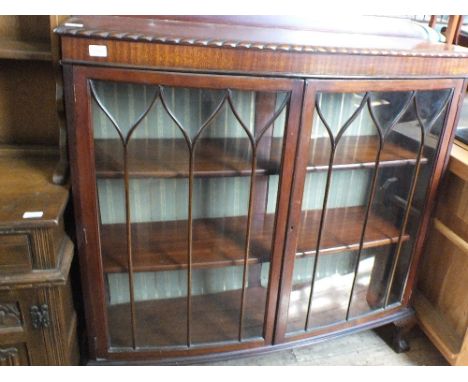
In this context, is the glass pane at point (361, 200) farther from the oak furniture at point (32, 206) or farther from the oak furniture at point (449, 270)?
the oak furniture at point (32, 206)

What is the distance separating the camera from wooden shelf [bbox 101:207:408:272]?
3.16 feet

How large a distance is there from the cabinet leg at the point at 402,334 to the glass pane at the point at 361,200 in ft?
0.34

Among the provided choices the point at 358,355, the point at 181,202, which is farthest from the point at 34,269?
the point at 358,355

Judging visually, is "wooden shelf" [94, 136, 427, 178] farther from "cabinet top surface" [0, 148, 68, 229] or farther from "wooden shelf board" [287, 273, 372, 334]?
"wooden shelf board" [287, 273, 372, 334]

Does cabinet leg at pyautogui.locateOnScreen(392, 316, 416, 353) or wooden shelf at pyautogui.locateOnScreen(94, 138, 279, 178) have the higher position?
wooden shelf at pyautogui.locateOnScreen(94, 138, 279, 178)

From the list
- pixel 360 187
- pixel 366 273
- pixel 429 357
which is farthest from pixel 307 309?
pixel 429 357

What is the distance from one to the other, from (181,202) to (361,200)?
50 cm

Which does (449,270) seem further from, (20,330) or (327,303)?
(20,330)

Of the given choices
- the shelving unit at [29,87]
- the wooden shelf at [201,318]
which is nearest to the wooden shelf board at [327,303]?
the wooden shelf at [201,318]

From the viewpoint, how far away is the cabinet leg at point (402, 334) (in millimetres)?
1290

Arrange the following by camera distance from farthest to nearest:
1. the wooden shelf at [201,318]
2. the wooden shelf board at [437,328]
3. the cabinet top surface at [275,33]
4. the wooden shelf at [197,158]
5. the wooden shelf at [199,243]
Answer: the wooden shelf board at [437,328] < the wooden shelf at [201,318] < the wooden shelf at [199,243] < the wooden shelf at [197,158] < the cabinet top surface at [275,33]

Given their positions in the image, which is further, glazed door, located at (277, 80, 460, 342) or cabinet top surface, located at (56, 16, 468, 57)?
glazed door, located at (277, 80, 460, 342)

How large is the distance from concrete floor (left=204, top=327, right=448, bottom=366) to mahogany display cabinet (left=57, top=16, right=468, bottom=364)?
0.17 meters

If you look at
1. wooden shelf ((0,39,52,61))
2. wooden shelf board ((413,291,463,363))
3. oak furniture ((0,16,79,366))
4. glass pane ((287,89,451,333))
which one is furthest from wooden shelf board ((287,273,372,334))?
wooden shelf ((0,39,52,61))
